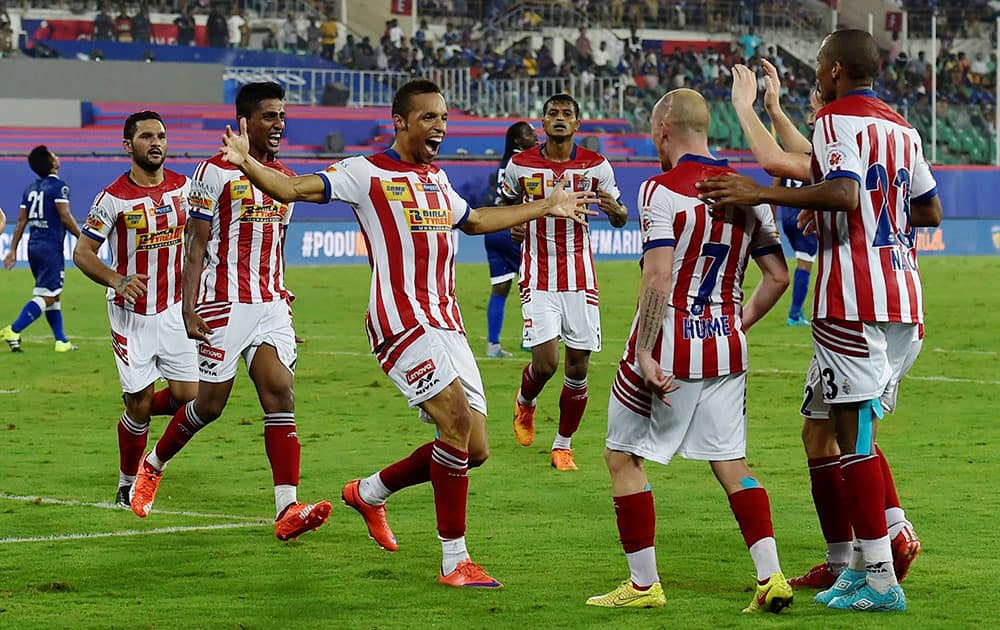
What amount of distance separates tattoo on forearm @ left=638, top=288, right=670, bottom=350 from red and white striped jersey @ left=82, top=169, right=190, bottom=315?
13.0ft

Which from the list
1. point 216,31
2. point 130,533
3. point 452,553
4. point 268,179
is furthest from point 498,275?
point 216,31

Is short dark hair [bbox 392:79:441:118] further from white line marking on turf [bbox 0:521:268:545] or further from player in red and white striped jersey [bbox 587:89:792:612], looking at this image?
white line marking on turf [bbox 0:521:268:545]

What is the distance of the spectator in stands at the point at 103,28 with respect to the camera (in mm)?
40688

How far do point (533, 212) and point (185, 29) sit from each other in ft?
119

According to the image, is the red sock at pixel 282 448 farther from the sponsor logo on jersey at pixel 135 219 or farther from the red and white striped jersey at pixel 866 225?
the red and white striped jersey at pixel 866 225

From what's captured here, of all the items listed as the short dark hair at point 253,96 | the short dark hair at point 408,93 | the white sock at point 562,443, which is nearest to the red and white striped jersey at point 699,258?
the short dark hair at point 408,93

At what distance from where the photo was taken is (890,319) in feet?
20.4

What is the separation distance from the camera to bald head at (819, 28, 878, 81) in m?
6.35

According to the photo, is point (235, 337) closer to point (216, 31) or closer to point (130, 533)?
point (130, 533)

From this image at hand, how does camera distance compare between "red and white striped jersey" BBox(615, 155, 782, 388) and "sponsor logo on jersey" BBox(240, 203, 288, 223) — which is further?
"sponsor logo on jersey" BBox(240, 203, 288, 223)

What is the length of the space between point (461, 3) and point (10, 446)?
3840cm

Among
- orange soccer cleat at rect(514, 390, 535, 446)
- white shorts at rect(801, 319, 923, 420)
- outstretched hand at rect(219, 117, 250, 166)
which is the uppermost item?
outstretched hand at rect(219, 117, 250, 166)

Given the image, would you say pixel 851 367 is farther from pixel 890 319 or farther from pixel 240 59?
pixel 240 59

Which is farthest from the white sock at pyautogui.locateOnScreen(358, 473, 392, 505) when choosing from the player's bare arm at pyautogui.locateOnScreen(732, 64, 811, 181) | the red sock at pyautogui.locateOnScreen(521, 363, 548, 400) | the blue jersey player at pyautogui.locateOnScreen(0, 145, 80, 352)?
the blue jersey player at pyautogui.locateOnScreen(0, 145, 80, 352)
